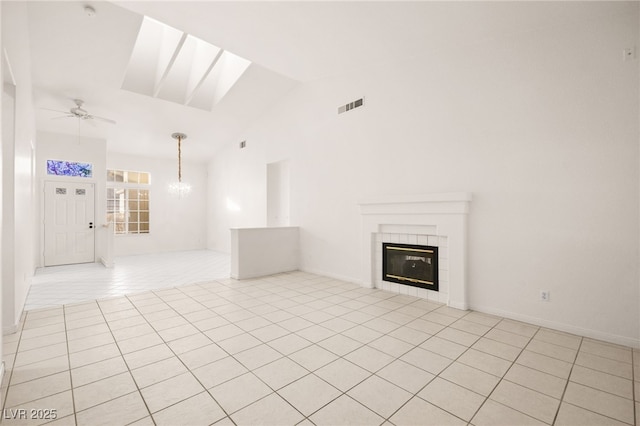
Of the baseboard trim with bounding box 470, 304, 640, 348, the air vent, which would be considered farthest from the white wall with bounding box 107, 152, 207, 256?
the baseboard trim with bounding box 470, 304, 640, 348

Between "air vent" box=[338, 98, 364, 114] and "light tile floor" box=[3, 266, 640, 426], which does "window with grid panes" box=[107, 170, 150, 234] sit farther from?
"air vent" box=[338, 98, 364, 114]

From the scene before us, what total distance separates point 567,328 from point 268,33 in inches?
193

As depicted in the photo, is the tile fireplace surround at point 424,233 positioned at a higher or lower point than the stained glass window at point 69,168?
lower

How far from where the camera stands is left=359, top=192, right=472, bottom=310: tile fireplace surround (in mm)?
3670

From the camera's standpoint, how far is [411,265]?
14.1ft

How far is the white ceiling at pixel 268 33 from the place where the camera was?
3137 millimetres

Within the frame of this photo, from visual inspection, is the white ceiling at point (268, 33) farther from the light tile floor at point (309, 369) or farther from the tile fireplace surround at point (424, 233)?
the light tile floor at point (309, 369)

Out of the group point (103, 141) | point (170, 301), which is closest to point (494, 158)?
point (170, 301)

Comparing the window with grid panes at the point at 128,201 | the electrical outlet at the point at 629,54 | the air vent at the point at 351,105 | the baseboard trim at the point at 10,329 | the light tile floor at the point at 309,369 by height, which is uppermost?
the air vent at the point at 351,105

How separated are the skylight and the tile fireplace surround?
388cm

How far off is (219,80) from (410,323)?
6.19m

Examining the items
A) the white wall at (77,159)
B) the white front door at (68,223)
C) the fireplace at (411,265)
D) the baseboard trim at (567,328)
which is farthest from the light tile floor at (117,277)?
the baseboard trim at (567,328)

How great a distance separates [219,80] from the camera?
648 centimetres

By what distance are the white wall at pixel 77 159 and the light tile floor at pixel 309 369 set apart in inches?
177
